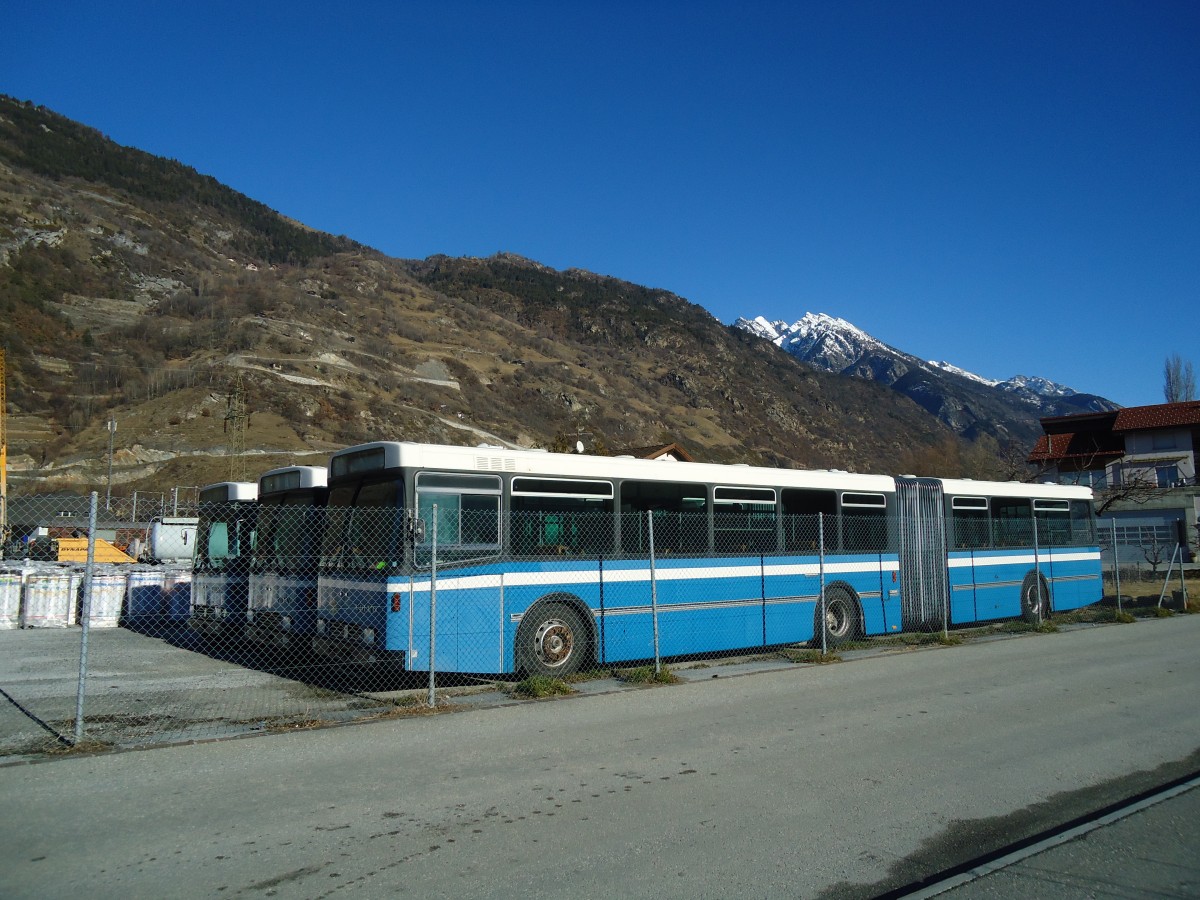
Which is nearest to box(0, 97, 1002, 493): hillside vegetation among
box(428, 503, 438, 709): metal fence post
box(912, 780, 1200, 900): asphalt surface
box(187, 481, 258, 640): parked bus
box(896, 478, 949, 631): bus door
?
box(187, 481, 258, 640): parked bus

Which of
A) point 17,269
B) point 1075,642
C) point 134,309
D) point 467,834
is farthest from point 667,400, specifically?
point 467,834

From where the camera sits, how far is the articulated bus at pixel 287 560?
39.4ft

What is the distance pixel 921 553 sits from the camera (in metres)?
16.7

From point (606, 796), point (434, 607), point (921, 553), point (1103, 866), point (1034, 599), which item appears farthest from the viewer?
point (1034, 599)

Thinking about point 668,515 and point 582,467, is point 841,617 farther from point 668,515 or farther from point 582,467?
point 582,467

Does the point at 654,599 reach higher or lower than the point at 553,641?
higher

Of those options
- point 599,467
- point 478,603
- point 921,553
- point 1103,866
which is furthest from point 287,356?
point 1103,866

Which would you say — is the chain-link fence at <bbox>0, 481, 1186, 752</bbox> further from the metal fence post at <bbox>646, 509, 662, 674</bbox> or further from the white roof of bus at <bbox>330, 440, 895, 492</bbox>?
the white roof of bus at <bbox>330, 440, 895, 492</bbox>

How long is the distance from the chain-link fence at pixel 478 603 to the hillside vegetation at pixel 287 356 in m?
39.8

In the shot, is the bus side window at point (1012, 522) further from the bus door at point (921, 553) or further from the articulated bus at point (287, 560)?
the articulated bus at point (287, 560)

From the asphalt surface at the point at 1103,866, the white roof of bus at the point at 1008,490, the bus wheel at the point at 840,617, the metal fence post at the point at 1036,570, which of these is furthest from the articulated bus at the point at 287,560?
the metal fence post at the point at 1036,570

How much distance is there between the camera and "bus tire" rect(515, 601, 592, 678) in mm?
11164

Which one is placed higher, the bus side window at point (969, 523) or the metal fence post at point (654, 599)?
the bus side window at point (969, 523)

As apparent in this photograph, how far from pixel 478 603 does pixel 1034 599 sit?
13.9 metres
